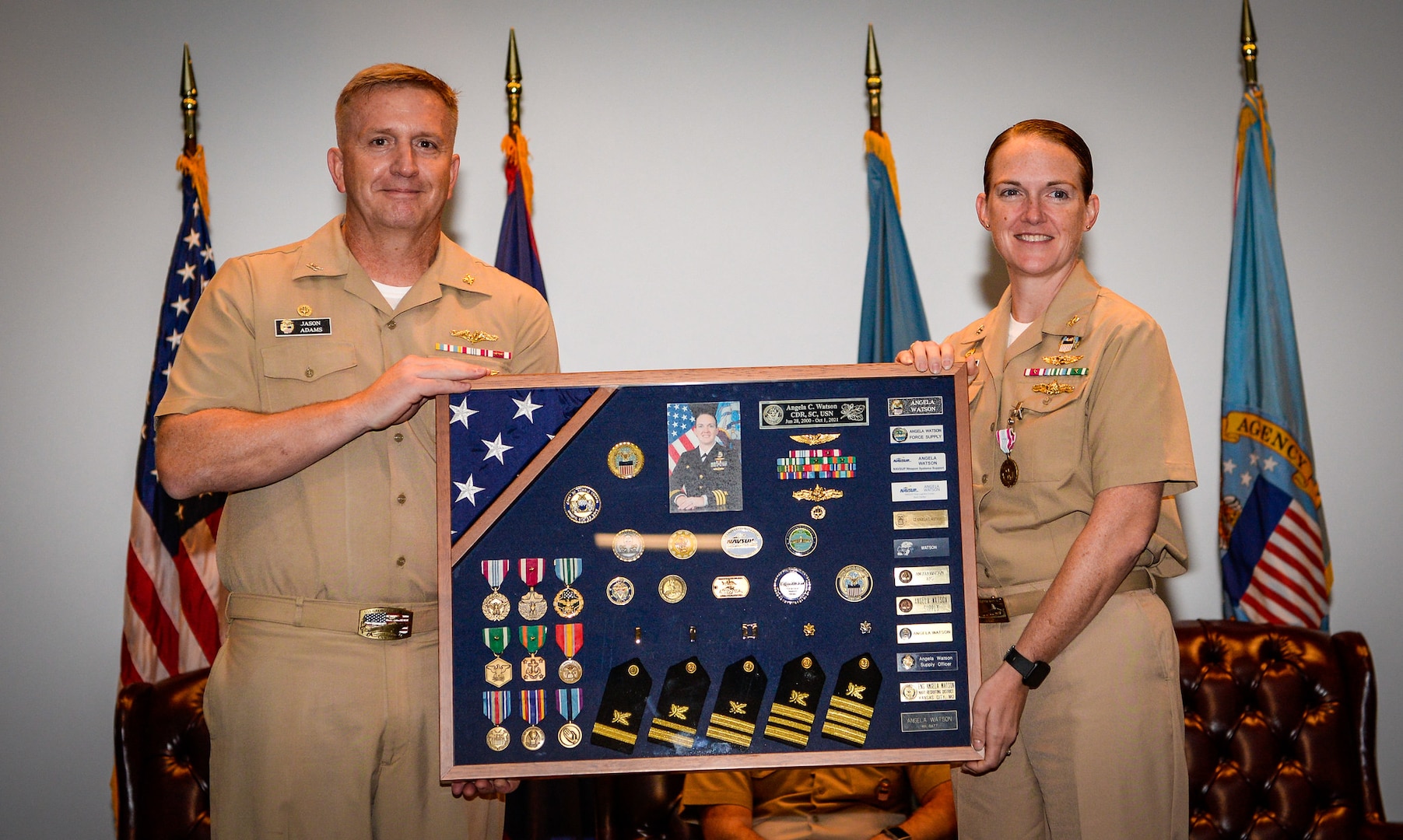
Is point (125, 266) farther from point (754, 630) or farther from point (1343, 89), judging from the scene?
point (1343, 89)

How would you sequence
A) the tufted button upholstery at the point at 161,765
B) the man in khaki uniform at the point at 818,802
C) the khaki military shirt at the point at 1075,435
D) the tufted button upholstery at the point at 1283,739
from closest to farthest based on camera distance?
the khaki military shirt at the point at 1075,435
the man in khaki uniform at the point at 818,802
the tufted button upholstery at the point at 161,765
the tufted button upholstery at the point at 1283,739

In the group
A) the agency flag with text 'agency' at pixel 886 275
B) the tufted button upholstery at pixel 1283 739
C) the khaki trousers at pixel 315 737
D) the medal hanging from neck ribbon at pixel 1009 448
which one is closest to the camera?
the khaki trousers at pixel 315 737

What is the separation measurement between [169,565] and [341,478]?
81.5 inches

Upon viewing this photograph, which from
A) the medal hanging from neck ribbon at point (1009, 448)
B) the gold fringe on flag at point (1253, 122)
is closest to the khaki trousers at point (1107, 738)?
the medal hanging from neck ribbon at point (1009, 448)

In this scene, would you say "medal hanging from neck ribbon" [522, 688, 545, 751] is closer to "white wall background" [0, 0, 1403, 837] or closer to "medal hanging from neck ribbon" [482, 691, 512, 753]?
"medal hanging from neck ribbon" [482, 691, 512, 753]

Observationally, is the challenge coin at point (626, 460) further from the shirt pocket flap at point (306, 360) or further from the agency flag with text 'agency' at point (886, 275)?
the agency flag with text 'agency' at point (886, 275)

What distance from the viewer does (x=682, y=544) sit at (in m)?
2.35

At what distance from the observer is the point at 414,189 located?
2.44 metres

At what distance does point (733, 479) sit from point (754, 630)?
0.33 meters

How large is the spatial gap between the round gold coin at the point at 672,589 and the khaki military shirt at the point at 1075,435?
0.70 m

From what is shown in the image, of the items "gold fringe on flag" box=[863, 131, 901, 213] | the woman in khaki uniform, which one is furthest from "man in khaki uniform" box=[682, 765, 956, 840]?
"gold fringe on flag" box=[863, 131, 901, 213]

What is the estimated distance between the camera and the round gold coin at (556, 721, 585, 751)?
7.48 ft

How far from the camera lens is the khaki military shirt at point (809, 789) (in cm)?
321

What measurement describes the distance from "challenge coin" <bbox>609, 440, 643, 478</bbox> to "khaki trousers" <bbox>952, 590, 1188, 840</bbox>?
905mm
